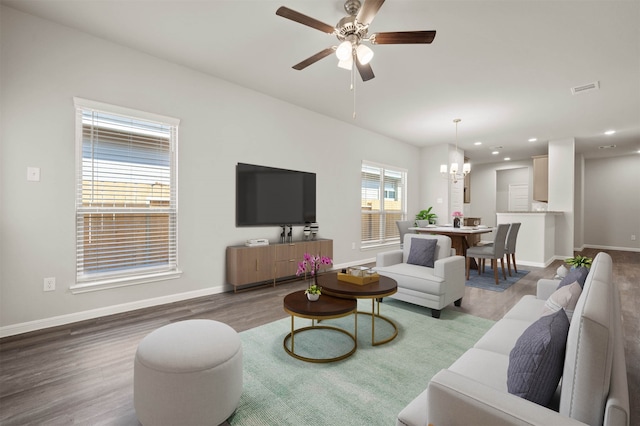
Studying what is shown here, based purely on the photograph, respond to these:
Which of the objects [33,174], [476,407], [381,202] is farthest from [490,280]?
[33,174]

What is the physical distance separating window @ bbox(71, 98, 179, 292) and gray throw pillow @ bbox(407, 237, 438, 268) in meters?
2.98

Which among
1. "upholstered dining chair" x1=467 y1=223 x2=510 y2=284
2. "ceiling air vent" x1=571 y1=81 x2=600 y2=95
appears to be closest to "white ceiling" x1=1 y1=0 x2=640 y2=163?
"ceiling air vent" x1=571 y1=81 x2=600 y2=95

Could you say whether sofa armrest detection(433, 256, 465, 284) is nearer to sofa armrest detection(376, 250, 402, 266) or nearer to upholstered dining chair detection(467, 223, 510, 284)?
sofa armrest detection(376, 250, 402, 266)

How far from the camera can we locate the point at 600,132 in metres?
6.17

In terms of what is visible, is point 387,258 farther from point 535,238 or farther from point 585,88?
point 535,238

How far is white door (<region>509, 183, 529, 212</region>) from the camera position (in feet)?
31.7

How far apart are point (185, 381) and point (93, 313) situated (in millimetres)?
2350

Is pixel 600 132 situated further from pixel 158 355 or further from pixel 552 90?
pixel 158 355

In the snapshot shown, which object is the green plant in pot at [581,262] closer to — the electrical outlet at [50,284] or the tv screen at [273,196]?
the tv screen at [273,196]

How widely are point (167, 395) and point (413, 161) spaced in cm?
743

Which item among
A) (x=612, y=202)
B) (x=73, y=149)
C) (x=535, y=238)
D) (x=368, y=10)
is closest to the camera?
(x=368, y=10)

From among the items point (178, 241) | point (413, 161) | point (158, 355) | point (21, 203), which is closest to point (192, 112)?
point (178, 241)

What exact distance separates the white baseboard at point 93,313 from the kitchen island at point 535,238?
6449 mm

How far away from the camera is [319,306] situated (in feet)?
7.38
